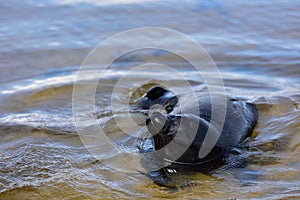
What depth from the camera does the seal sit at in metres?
3.95

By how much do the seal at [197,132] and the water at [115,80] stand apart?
0.40 ft

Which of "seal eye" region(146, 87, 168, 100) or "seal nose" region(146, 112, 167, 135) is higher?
"seal nose" region(146, 112, 167, 135)

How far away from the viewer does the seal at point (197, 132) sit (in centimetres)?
395

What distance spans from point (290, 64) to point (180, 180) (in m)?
3.16

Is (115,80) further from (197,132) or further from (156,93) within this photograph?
(197,132)

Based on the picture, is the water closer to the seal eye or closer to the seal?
the seal

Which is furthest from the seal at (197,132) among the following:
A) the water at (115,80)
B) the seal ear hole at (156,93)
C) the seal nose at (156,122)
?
the seal ear hole at (156,93)

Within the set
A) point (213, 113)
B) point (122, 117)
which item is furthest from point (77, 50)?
point (213, 113)

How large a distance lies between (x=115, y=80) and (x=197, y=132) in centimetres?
257

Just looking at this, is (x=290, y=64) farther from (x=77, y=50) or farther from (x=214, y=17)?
(x=77, y=50)

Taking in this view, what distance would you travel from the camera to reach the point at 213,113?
4.54 meters

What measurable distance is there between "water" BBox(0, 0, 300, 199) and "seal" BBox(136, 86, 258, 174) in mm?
123

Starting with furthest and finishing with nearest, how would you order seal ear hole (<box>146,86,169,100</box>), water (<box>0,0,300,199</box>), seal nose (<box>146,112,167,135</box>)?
seal ear hole (<box>146,86,169,100</box>) < water (<box>0,0,300,199</box>) < seal nose (<box>146,112,167,135</box>)

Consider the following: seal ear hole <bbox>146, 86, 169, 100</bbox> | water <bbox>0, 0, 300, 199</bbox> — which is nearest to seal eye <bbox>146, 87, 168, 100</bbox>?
seal ear hole <bbox>146, 86, 169, 100</bbox>
